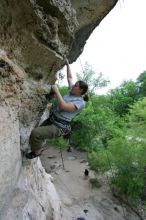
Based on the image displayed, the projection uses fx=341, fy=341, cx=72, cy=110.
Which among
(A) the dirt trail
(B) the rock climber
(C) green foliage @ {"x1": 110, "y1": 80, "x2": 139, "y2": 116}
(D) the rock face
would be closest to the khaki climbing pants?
(B) the rock climber

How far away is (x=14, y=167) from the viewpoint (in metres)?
8.03

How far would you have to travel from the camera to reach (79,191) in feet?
73.7

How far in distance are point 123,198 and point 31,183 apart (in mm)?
13983

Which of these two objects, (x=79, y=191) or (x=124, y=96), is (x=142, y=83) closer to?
(x=124, y=96)

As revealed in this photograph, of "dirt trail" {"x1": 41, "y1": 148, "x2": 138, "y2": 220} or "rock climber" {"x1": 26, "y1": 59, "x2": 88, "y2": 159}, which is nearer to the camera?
"rock climber" {"x1": 26, "y1": 59, "x2": 88, "y2": 159}

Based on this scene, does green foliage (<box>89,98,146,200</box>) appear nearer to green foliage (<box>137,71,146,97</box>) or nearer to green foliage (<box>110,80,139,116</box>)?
green foliage (<box>110,80,139,116</box>)

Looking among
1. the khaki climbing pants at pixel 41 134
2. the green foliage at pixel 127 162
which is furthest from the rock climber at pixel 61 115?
the green foliage at pixel 127 162

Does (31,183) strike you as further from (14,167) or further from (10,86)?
(10,86)

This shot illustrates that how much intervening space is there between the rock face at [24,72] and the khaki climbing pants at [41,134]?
31 centimetres

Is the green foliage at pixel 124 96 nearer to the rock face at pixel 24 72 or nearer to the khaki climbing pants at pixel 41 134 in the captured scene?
the rock face at pixel 24 72

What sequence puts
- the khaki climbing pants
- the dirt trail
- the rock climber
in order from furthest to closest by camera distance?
1. the dirt trail
2. the khaki climbing pants
3. the rock climber

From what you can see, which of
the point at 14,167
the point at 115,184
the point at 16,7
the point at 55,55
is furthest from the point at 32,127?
the point at 115,184

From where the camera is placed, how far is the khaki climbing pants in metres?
7.98

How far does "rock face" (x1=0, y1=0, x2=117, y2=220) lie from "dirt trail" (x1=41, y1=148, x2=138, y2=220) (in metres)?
6.82
